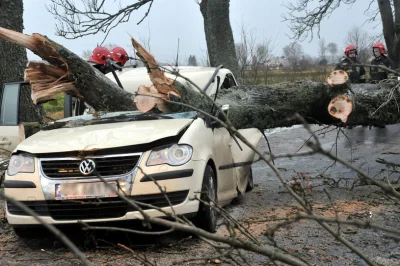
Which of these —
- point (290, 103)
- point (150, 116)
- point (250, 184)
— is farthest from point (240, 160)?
point (150, 116)

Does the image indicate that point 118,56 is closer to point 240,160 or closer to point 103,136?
point 240,160

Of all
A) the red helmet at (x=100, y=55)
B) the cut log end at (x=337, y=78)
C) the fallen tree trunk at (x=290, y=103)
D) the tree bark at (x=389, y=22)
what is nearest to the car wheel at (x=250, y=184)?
the fallen tree trunk at (x=290, y=103)

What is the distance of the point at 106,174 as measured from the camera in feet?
12.3

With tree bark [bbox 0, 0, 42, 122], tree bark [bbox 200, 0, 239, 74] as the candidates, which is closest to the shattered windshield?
tree bark [bbox 0, 0, 42, 122]

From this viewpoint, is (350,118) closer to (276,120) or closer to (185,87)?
(276,120)

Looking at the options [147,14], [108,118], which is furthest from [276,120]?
[147,14]

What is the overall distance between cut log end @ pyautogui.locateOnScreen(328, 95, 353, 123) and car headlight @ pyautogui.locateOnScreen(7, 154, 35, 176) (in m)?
3.07

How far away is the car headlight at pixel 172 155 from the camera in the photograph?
381 cm

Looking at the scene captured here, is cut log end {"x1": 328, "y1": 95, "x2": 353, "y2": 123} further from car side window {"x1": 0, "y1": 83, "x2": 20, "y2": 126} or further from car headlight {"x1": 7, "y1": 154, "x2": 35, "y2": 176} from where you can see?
car side window {"x1": 0, "y1": 83, "x2": 20, "y2": 126}

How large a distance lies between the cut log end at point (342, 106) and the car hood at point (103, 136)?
179 centimetres

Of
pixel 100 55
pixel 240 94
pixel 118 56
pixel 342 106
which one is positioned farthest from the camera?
pixel 100 55

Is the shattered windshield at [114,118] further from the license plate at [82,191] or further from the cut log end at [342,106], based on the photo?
the cut log end at [342,106]

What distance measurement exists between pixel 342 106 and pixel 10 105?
3.95 meters

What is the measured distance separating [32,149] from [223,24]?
8.54 metres
